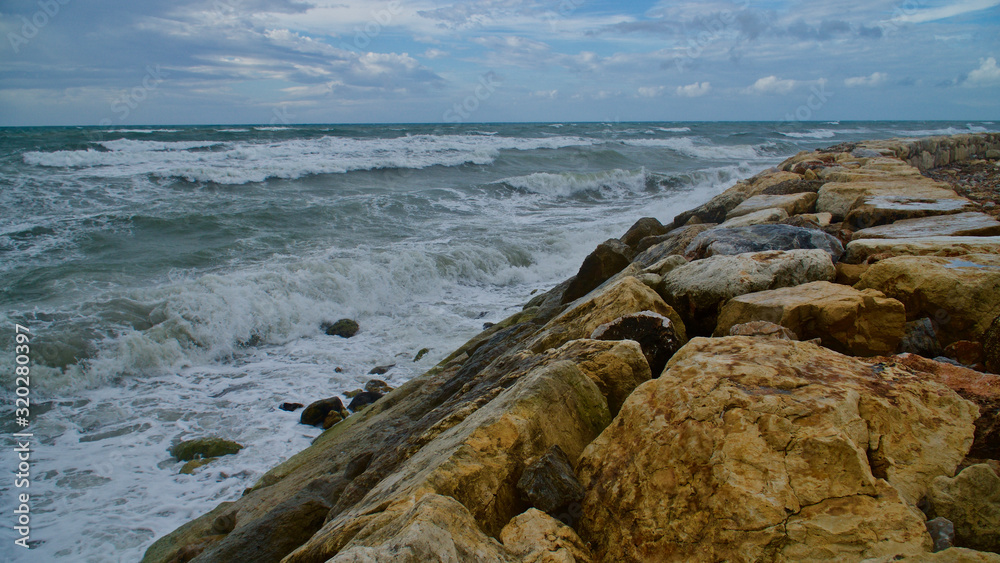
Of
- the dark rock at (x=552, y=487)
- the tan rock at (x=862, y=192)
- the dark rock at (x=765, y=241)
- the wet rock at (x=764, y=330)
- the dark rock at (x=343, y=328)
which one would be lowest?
the dark rock at (x=343, y=328)

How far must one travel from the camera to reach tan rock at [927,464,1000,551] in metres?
1.85

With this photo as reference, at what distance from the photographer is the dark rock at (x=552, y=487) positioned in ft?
7.59

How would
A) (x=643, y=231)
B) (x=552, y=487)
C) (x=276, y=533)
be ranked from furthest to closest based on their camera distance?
(x=643, y=231) < (x=276, y=533) < (x=552, y=487)

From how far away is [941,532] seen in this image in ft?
6.13

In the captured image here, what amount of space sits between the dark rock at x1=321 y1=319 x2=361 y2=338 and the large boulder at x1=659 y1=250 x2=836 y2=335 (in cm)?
627

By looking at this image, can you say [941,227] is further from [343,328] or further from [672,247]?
[343,328]

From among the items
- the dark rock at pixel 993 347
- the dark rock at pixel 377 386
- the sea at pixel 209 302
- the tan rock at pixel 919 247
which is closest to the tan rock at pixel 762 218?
the tan rock at pixel 919 247

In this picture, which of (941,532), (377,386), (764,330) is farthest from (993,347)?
(377,386)

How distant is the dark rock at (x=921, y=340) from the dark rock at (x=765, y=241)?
1307mm

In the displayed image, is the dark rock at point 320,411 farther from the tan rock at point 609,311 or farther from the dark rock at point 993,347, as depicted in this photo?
the dark rock at point 993,347

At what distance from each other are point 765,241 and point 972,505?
3307 millimetres

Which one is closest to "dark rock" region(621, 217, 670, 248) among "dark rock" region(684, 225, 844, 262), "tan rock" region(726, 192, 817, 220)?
"tan rock" region(726, 192, 817, 220)

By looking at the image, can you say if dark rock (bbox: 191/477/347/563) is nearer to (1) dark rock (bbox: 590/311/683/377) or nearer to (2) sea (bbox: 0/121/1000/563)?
(2) sea (bbox: 0/121/1000/563)

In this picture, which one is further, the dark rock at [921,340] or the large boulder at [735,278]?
the large boulder at [735,278]
